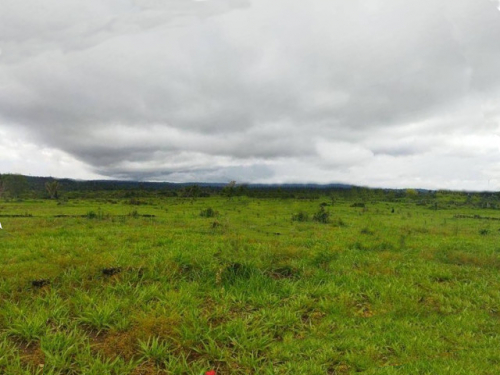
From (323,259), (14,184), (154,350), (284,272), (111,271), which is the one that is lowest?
(154,350)

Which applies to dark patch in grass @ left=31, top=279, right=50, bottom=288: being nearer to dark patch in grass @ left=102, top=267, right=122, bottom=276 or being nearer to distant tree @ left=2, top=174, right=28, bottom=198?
dark patch in grass @ left=102, top=267, right=122, bottom=276

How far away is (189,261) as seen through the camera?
803cm

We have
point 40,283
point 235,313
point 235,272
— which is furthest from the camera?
point 235,272

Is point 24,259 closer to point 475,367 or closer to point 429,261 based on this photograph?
point 475,367

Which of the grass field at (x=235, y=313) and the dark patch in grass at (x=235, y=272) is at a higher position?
the dark patch in grass at (x=235, y=272)

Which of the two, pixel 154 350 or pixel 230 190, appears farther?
pixel 230 190

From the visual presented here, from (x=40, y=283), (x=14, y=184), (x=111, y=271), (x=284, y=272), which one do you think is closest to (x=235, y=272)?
(x=284, y=272)

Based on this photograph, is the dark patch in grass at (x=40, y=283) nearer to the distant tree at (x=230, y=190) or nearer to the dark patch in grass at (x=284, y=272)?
the dark patch in grass at (x=284, y=272)

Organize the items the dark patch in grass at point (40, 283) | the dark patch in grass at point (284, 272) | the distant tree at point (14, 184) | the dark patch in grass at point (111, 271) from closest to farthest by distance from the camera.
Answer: the dark patch in grass at point (40, 283)
the dark patch in grass at point (111, 271)
the dark patch in grass at point (284, 272)
the distant tree at point (14, 184)

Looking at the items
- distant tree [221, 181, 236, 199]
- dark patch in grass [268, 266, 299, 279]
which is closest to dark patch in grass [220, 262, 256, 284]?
dark patch in grass [268, 266, 299, 279]

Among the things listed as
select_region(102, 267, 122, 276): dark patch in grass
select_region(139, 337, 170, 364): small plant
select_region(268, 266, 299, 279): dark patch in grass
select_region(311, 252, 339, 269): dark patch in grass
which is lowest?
select_region(139, 337, 170, 364): small plant

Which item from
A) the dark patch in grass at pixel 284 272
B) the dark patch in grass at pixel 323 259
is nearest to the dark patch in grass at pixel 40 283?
the dark patch in grass at pixel 284 272

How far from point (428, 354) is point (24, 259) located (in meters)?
9.47

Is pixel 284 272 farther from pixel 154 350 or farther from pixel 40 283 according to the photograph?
pixel 40 283
